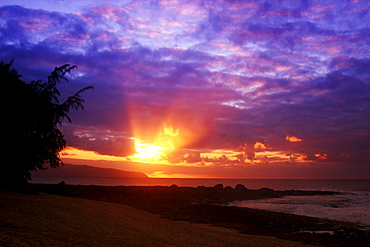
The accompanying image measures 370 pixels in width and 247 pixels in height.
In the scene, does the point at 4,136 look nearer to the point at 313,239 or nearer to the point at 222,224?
the point at 222,224

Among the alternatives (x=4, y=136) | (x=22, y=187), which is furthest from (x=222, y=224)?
(x=4, y=136)

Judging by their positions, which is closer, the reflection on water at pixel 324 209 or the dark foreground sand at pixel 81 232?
the dark foreground sand at pixel 81 232

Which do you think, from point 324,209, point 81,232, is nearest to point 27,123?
point 81,232

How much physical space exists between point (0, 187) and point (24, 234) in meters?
16.2

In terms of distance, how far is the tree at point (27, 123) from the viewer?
26047mm

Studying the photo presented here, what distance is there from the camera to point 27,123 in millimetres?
27391

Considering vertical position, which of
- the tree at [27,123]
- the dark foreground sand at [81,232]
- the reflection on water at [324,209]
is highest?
the tree at [27,123]

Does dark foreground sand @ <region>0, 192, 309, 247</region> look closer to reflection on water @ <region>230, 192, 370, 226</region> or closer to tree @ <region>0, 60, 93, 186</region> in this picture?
tree @ <region>0, 60, 93, 186</region>

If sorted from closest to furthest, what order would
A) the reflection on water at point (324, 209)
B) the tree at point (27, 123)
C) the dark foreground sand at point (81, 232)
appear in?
the dark foreground sand at point (81, 232) → the tree at point (27, 123) → the reflection on water at point (324, 209)

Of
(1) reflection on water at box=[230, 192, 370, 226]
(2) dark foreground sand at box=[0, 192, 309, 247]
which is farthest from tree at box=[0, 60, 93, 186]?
(1) reflection on water at box=[230, 192, 370, 226]

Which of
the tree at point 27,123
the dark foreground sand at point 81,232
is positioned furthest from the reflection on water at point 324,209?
the tree at point 27,123

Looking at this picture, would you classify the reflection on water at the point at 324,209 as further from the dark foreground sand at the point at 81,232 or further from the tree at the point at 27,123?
the tree at the point at 27,123

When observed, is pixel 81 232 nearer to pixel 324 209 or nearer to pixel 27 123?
pixel 27 123

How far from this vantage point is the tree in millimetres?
26047
